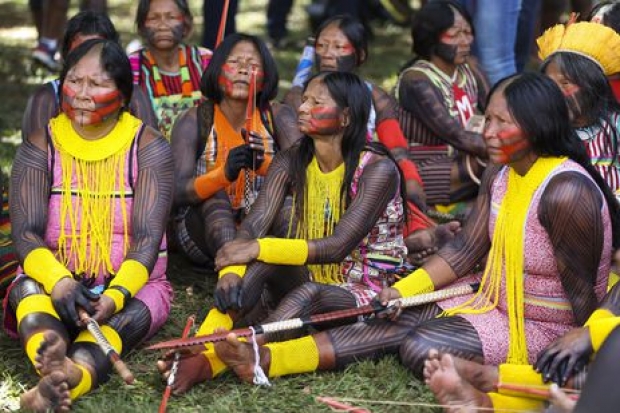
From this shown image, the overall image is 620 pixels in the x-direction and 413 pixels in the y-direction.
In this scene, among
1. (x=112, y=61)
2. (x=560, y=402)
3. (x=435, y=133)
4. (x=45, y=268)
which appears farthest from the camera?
(x=435, y=133)

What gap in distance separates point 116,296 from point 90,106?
0.76 m

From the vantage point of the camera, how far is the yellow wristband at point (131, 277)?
4.25 m

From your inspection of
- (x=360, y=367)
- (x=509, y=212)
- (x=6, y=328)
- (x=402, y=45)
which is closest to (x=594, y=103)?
(x=509, y=212)

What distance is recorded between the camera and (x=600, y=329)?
3.69m

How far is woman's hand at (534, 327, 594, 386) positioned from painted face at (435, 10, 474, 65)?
2.71 m

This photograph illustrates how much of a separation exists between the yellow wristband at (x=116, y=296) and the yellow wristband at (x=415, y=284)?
102 centimetres

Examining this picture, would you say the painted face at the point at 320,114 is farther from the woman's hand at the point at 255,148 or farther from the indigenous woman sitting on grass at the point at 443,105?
the indigenous woman sitting on grass at the point at 443,105

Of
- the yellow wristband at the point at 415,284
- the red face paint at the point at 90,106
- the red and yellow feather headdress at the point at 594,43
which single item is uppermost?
the red and yellow feather headdress at the point at 594,43

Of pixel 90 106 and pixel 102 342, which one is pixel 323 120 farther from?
pixel 102 342

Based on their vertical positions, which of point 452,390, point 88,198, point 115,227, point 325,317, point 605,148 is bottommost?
point 452,390

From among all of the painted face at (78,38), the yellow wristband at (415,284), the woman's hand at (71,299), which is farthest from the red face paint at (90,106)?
the yellow wristband at (415,284)

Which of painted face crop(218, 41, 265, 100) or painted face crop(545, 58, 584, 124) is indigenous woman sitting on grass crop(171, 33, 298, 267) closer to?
painted face crop(218, 41, 265, 100)

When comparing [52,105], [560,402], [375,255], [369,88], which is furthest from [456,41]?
[560,402]

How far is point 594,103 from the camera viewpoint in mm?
4605
